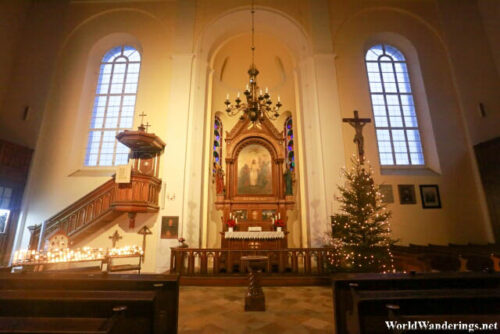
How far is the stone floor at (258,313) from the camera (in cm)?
332

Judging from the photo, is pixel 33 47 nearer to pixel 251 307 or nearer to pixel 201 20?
pixel 201 20

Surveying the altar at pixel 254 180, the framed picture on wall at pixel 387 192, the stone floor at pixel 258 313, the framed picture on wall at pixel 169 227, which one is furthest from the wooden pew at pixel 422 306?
the altar at pixel 254 180

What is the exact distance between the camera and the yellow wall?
26.1 ft

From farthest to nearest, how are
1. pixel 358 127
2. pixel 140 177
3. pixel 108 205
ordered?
pixel 358 127 < pixel 108 205 < pixel 140 177

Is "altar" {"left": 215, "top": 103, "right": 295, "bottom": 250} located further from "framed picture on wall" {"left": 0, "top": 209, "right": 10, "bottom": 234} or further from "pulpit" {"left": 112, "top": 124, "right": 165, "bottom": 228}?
"framed picture on wall" {"left": 0, "top": 209, "right": 10, "bottom": 234}

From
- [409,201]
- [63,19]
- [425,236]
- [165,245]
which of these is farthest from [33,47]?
[425,236]

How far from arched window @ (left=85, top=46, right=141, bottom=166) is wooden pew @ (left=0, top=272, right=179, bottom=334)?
6.71 meters

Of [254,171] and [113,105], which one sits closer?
[113,105]

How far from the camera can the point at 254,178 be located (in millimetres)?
9844

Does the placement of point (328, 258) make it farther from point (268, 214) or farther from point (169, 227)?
point (169, 227)

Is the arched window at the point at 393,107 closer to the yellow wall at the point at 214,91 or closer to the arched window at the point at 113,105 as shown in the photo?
the yellow wall at the point at 214,91

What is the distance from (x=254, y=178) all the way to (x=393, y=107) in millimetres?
5964

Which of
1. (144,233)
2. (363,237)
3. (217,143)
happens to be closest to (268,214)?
(217,143)

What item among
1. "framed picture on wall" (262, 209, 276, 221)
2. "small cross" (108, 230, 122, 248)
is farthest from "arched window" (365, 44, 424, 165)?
"small cross" (108, 230, 122, 248)
